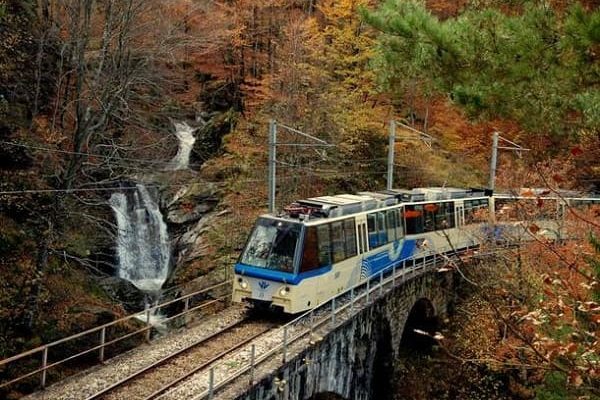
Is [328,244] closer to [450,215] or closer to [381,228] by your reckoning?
[381,228]

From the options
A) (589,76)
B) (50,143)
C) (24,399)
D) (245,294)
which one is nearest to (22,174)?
(50,143)

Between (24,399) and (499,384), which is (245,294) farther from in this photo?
(499,384)

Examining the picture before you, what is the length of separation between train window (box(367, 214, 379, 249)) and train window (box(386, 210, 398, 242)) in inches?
48.0

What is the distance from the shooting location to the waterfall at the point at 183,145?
34.0 m

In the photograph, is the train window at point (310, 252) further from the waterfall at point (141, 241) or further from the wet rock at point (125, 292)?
the waterfall at point (141, 241)

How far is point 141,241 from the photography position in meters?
27.5

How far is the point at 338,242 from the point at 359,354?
336cm

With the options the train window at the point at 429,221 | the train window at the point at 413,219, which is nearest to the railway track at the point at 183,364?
the train window at the point at 413,219

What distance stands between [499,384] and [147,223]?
1769cm

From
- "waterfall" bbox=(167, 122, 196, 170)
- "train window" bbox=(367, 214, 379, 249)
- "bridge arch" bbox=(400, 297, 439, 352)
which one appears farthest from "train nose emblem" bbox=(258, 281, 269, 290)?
"waterfall" bbox=(167, 122, 196, 170)

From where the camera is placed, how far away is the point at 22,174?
18516mm

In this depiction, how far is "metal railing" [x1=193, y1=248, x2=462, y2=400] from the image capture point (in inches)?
431

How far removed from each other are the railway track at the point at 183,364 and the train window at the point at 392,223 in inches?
255

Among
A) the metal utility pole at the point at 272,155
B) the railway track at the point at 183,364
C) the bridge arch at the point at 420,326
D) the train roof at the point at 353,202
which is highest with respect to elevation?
the metal utility pole at the point at 272,155
